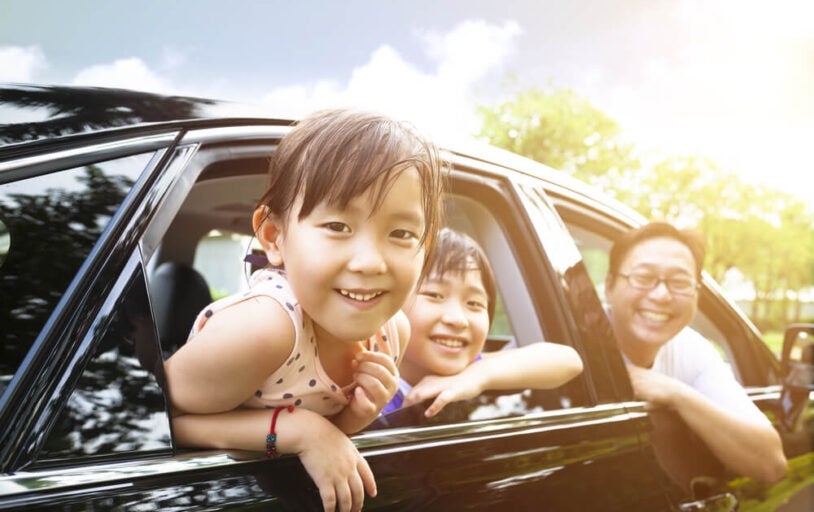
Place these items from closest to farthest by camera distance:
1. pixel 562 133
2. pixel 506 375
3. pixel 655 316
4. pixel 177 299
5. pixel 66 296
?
pixel 66 296
pixel 506 375
pixel 177 299
pixel 655 316
pixel 562 133

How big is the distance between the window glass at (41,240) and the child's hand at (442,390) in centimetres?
83

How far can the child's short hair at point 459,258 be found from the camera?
2.01 metres

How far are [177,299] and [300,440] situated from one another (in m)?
0.90

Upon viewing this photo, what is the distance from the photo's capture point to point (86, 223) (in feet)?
3.98

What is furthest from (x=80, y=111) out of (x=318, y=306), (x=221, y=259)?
(x=221, y=259)

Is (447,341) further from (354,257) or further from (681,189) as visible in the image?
(681,189)

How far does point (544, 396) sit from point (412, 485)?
0.63 metres


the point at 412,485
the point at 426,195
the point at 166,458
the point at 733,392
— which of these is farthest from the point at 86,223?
the point at 733,392

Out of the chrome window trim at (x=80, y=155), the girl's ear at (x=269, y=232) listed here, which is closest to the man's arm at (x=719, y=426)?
the girl's ear at (x=269, y=232)

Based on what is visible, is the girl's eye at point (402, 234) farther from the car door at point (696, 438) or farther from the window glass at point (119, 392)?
the car door at point (696, 438)

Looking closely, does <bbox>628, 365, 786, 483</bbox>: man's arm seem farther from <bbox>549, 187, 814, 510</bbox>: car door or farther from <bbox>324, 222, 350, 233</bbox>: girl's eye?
<bbox>324, 222, 350, 233</bbox>: girl's eye

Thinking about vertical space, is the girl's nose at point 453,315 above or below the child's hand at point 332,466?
above

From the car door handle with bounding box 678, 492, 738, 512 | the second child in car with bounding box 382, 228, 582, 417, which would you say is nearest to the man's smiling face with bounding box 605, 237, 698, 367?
the car door handle with bounding box 678, 492, 738, 512

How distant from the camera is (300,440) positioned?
1.33 metres
